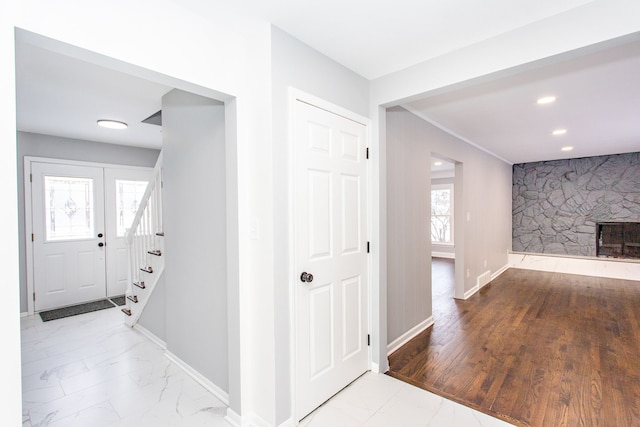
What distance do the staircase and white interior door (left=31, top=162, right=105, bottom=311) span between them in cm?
152

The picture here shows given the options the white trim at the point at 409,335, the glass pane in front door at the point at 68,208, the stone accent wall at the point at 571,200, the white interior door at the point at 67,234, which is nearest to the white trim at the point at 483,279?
the white trim at the point at 409,335

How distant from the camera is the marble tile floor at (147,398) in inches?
79.4

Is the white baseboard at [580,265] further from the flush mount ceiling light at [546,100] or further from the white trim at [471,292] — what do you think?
the flush mount ceiling light at [546,100]

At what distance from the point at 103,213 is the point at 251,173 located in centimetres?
414

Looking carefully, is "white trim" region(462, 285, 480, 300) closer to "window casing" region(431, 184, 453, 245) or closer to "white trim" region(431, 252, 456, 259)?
"white trim" region(431, 252, 456, 259)

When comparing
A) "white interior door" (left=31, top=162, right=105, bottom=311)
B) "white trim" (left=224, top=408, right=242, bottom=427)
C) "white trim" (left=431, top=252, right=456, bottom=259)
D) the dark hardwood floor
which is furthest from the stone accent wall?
"white interior door" (left=31, top=162, right=105, bottom=311)

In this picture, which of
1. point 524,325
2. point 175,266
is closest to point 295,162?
point 175,266

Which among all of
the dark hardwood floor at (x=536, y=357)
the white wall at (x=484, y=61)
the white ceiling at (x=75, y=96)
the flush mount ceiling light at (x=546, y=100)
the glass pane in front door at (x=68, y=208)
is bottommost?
the dark hardwood floor at (x=536, y=357)

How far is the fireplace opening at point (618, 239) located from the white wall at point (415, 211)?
139 inches

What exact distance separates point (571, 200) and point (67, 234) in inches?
377

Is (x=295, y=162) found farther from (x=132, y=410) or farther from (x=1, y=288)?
(x=132, y=410)

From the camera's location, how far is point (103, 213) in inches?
189

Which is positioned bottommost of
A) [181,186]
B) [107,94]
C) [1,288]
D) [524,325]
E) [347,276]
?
[524,325]

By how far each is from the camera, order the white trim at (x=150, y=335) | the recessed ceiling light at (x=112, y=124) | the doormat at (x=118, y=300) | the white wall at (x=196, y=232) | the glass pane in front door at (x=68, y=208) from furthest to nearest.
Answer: the doormat at (x=118, y=300) → the glass pane in front door at (x=68, y=208) → the recessed ceiling light at (x=112, y=124) → the white trim at (x=150, y=335) → the white wall at (x=196, y=232)
